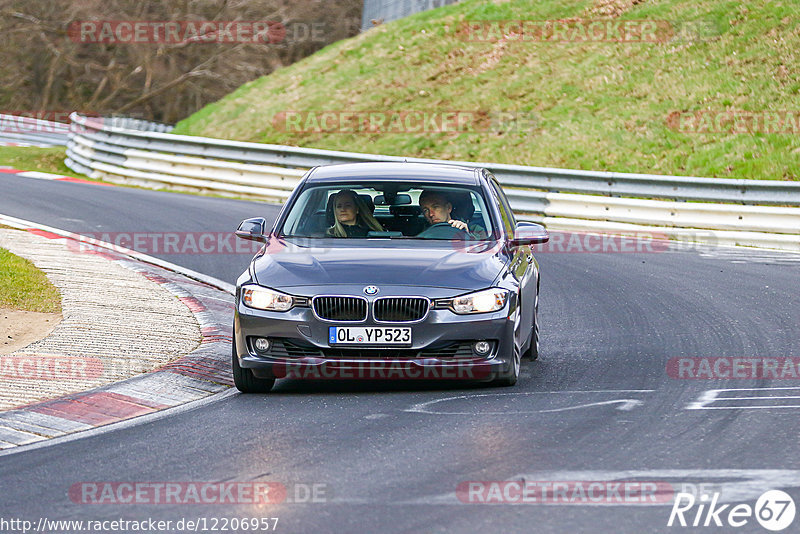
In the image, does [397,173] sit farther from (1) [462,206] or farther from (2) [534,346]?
(2) [534,346]

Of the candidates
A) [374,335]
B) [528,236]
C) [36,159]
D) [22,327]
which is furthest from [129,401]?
[36,159]

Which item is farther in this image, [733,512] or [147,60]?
[147,60]

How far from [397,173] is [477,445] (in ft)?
11.6

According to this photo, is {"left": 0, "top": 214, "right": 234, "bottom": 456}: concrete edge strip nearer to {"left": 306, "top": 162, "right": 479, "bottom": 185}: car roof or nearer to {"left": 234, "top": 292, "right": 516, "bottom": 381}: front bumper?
{"left": 234, "top": 292, "right": 516, "bottom": 381}: front bumper

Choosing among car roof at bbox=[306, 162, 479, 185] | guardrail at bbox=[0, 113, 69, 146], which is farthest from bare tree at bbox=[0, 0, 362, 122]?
car roof at bbox=[306, 162, 479, 185]

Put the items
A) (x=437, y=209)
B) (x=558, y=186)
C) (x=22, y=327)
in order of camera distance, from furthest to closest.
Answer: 1. (x=558, y=186)
2. (x=22, y=327)
3. (x=437, y=209)

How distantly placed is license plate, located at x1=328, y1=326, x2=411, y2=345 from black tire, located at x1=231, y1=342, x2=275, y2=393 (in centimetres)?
77

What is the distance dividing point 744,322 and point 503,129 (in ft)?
60.3

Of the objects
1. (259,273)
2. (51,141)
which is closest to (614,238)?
(259,273)

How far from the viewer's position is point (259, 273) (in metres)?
8.71

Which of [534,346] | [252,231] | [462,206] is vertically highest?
[462,206]

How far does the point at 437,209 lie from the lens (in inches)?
385

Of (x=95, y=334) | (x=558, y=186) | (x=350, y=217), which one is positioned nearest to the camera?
(x=350, y=217)

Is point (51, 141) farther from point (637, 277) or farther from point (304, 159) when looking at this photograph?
point (637, 277)
